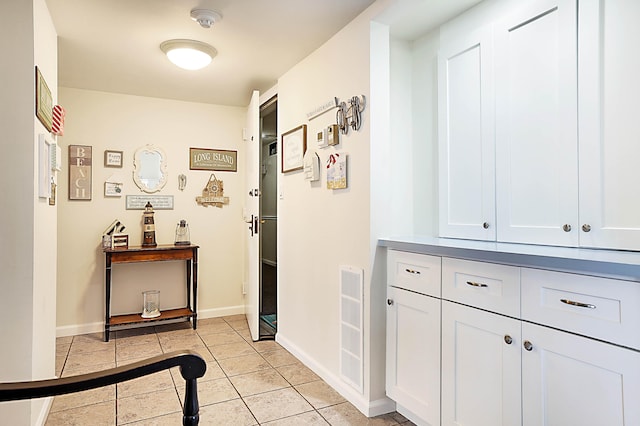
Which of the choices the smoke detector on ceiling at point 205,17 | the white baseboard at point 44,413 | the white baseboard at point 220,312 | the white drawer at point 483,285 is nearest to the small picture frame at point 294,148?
the smoke detector on ceiling at point 205,17

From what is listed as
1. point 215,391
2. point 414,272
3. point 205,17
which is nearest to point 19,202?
point 205,17

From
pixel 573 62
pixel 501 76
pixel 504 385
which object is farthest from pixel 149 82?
pixel 504 385

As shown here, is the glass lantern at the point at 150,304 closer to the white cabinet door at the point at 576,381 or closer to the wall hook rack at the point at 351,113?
the wall hook rack at the point at 351,113

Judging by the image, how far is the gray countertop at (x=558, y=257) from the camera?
1182mm

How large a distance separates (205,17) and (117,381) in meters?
2.12

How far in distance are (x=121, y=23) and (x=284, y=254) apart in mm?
2010

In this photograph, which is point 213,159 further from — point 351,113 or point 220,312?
point 351,113

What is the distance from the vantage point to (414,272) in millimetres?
2055

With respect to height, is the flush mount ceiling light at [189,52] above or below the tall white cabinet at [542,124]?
above

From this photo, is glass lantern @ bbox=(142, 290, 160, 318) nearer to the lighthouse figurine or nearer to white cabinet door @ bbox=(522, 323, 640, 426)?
the lighthouse figurine

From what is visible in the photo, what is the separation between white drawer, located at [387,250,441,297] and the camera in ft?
6.31

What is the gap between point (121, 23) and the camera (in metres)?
2.50

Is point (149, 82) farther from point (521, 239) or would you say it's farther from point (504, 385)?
point (504, 385)

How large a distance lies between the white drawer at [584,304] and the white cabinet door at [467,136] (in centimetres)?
62
